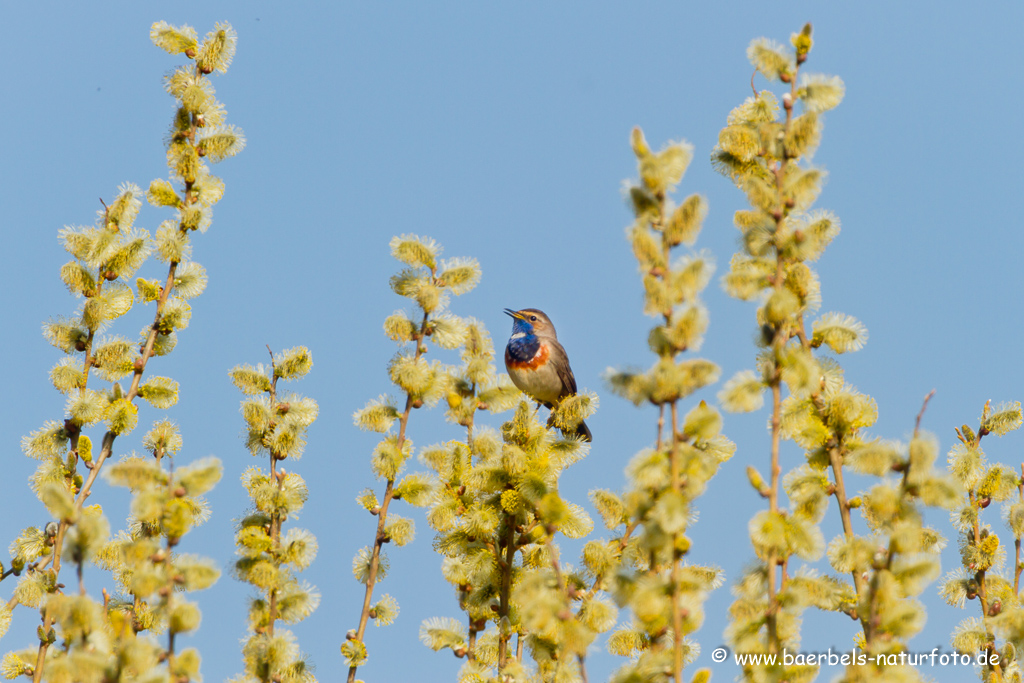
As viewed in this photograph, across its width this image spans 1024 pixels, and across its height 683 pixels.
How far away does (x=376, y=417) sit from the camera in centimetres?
411

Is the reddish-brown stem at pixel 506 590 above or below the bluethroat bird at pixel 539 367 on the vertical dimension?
below

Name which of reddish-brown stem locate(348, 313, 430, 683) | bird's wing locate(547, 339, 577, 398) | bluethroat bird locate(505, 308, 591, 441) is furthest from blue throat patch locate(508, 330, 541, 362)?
reddish-brown stem locate(348, 313, 430, 683)

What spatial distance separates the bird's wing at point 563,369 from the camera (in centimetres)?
1041

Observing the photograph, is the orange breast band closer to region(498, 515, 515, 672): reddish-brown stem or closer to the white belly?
the white belly

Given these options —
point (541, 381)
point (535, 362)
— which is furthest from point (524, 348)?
point (541, 381)

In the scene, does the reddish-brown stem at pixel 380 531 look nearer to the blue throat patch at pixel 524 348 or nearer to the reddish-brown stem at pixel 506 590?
the reddish-brown stem at pixel 506 590

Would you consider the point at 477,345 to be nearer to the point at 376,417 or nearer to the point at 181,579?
the point at 376,417

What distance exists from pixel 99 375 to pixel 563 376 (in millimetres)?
6689

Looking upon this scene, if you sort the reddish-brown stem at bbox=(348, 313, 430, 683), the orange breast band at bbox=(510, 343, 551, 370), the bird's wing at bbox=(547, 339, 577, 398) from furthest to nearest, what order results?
the bird's wing at bbox=(547, 339, 577, 398)
the orange breast band at bbox=(510, 343, 551, 370)
the reddish-brown stem at bbox=(348, 313, 430, 683)

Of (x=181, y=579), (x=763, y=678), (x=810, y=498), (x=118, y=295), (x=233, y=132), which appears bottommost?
(x=763, y=678)

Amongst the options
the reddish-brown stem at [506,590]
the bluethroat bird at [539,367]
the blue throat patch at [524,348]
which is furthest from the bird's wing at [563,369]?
the reddish-brown stem at [506,590]

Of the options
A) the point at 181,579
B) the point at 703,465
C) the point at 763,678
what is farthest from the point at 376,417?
the point at 763,678

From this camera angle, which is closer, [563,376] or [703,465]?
[703,465]

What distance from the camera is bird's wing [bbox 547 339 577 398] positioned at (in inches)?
Result: 410
